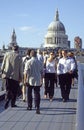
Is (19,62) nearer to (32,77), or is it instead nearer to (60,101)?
(32,77)

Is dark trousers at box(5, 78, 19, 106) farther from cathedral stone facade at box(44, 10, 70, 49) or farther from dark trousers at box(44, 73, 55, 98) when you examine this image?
cathedral stone facade at box(44, 10, 70, 49)

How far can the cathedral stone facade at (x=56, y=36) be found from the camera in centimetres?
16720

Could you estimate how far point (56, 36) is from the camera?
547ft

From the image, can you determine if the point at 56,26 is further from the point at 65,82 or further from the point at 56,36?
the point at 65,82

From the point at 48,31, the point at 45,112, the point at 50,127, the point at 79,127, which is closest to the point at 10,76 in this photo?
the point at 45,112

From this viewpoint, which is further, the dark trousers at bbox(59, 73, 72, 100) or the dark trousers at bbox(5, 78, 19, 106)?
the dark trousers at bbox(59, 73, 72, 100)

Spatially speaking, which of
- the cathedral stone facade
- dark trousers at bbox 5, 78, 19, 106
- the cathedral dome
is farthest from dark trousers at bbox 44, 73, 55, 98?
the cathedral dome

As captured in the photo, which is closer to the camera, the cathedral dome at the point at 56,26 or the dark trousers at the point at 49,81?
the dark trousers at the point at 49,81

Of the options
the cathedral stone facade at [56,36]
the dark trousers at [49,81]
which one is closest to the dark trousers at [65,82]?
the dark trousers at [49,81]

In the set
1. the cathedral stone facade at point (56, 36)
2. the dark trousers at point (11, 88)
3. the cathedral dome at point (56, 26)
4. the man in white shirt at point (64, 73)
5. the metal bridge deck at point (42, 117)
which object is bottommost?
the metal bridge deck at point (42, 117)

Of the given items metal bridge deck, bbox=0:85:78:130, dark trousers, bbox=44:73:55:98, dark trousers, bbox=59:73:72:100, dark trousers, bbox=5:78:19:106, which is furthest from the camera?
dark trousers, bbox=44:73:55:98

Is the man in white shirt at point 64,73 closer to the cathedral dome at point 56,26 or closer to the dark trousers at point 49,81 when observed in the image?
the dark trousers at point 49,81

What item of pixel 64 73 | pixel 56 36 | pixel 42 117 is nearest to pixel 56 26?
pixel 56 36

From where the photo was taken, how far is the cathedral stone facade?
167 metres
